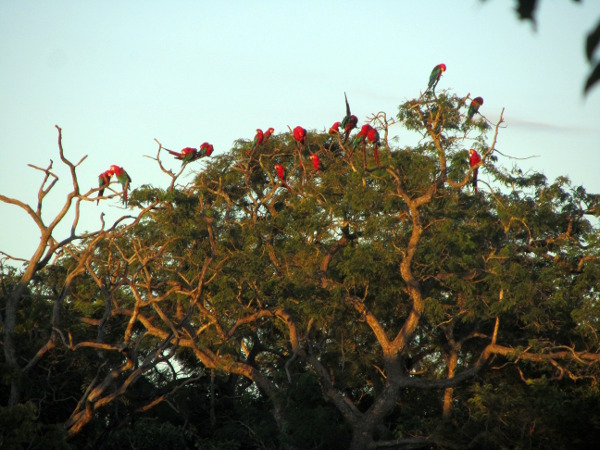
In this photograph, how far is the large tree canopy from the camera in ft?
44.4

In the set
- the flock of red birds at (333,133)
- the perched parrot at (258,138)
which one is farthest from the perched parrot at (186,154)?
the perched parrot at (258,138)

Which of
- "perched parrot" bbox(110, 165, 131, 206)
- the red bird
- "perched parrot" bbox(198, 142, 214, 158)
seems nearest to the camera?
"perched parrot" bbox(110, 165, 131, 206)

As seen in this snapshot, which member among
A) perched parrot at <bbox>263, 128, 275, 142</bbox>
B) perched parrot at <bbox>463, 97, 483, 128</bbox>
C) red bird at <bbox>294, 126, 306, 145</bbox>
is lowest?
perched parrot at <bbox>463, 97, 483, 128</bbox>

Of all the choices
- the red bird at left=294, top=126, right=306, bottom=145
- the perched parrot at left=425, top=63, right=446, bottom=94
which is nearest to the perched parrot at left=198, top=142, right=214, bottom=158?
the red bird at left=294, top=126, right=306, bottom=145

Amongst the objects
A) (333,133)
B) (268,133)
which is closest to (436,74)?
(333,133)

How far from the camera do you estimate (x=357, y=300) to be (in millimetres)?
14844

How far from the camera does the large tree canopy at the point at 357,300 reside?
13.5 metres

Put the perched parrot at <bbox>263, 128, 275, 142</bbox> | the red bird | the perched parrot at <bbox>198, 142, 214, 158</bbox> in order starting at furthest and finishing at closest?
the perched parrot at <bbox>263, 128, 275, 142</bbox> < the red bird < the perched parrot at <bbox>198, 142, 214, 158</bbox>

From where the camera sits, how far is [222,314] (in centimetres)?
1567

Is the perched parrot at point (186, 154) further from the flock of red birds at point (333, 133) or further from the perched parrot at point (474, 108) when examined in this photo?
the perched parrot at point (474, 108)

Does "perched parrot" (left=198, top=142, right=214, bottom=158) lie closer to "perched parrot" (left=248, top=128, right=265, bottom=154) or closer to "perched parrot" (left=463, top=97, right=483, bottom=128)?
"perched parrot" (left=248, top=128, right=265, bottom=154)

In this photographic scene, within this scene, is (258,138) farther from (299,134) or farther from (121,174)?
(121,174)

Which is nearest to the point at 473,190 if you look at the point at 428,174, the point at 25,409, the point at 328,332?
the point at 428,174

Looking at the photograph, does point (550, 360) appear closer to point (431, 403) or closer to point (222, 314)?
point (431, 403)
